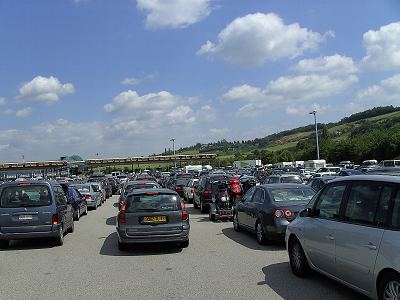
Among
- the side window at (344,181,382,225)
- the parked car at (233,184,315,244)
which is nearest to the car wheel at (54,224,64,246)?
the parked car at (233,184,315,244)

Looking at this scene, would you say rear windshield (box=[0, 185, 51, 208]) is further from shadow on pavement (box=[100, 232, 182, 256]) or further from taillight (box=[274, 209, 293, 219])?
taillight (box=[274, 209, 293, 219])

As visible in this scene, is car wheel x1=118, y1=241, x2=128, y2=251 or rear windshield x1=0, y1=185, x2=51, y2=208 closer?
car wheel x1=118, y1=241, x2=128, y2=251

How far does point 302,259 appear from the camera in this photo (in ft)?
26.2

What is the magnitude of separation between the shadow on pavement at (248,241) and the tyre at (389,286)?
5.52m

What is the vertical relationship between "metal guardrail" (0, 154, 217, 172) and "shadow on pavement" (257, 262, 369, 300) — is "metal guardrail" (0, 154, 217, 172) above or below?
above

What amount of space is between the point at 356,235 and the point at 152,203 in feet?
20.1

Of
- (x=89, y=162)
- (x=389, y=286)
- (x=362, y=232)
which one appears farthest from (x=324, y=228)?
(x=89, y=162)

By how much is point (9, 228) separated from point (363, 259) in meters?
8.94

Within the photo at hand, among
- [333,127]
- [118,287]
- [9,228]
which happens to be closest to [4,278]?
[118,287]

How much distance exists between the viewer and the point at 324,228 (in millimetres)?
7152

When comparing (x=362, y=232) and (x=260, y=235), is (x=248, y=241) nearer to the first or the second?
(x=260, y=235)

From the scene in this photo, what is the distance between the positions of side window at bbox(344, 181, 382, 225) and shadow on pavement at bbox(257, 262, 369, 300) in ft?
3.93

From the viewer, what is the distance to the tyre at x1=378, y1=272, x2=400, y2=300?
540cm

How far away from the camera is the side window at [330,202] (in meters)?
6.96
